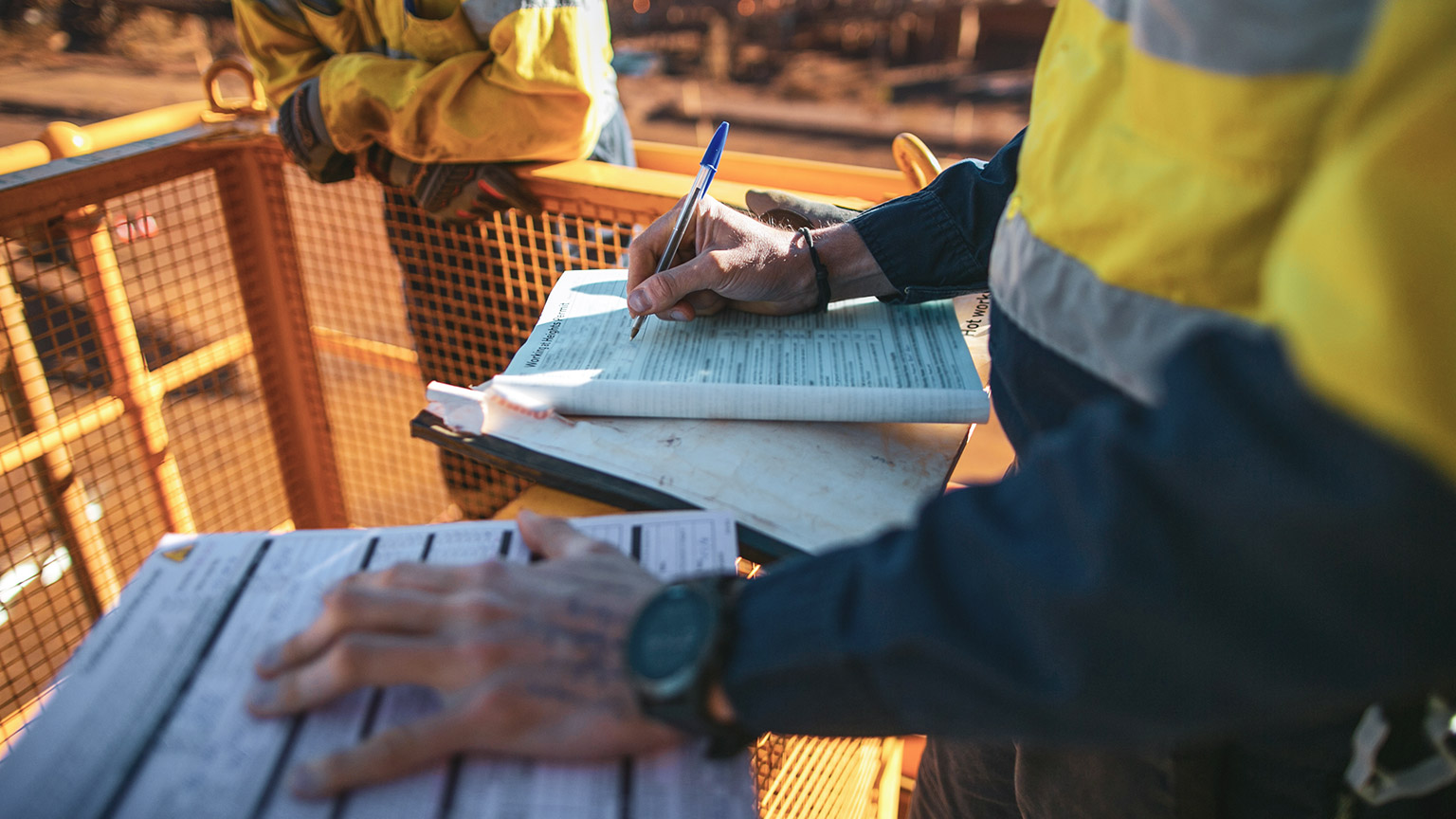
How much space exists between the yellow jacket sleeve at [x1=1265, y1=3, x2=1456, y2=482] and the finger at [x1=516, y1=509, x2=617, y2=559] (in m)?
0.47

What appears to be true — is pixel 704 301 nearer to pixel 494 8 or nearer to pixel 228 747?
pixel 228 747

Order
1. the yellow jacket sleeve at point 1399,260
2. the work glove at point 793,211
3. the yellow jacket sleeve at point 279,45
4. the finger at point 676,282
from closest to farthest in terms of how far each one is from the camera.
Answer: the yellow jacket sleeve at point 1399,260 < the finger at point 676,282 < the work glove at point 793,211 < the yellow jacket sleeve at point 279,45

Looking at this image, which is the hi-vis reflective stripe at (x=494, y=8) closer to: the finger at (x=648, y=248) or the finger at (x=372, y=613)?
the finger at (x=648, y=248)

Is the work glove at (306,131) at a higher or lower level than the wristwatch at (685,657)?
higher

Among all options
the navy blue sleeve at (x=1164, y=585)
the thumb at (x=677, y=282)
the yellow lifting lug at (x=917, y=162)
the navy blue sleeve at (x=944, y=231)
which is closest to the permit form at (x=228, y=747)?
the navy blue sleeve at (x=1164, y=585)

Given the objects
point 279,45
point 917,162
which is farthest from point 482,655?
point 279,45

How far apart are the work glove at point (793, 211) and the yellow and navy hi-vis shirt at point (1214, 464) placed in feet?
2.01

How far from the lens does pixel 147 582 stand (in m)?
0.67

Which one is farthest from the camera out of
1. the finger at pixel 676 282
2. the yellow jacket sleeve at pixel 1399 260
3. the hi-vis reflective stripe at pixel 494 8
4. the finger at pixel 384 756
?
the hi-vis reflective stripe at pixel 494 8

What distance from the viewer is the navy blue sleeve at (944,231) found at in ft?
3.34

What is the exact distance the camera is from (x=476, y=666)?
1.73 ft

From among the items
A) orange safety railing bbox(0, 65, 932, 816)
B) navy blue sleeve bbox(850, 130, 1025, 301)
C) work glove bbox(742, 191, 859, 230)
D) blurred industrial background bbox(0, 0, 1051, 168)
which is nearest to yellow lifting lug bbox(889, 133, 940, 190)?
orange safety railing bbox(0, 65, 932, 816)

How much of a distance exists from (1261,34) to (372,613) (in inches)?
25.3

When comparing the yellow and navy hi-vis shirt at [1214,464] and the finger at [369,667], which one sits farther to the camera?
the finger at [369,667]
